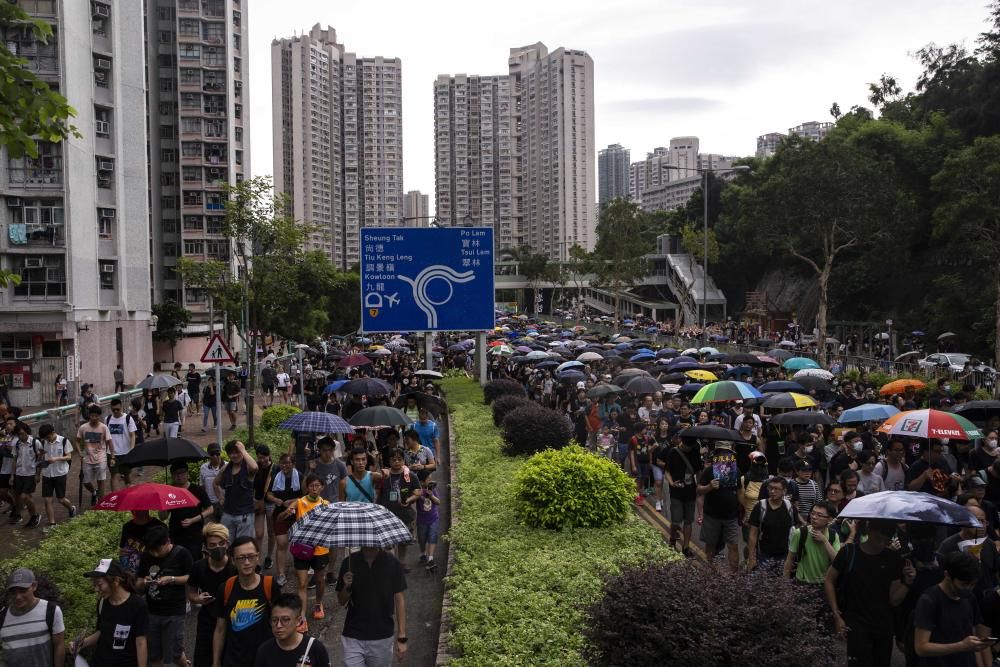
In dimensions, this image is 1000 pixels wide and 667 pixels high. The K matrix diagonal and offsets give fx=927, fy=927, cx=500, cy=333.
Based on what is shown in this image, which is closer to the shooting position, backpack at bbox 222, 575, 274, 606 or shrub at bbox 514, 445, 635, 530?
backpack at bbox 222, 575, 274, 606

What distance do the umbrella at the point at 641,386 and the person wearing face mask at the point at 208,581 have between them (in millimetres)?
12830

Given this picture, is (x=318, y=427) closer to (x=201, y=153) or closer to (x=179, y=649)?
(x=179, y=649)

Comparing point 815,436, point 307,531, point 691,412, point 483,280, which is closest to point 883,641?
point 307,531

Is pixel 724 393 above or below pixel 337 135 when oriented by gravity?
below

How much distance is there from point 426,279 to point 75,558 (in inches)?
656

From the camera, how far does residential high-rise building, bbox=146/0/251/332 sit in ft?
194

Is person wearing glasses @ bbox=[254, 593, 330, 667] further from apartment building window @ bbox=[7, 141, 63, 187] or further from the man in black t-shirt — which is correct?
apartment building window @ bbox=[7, 141, 63, 187]

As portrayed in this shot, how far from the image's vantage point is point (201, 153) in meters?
59.2

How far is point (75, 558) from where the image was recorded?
946cm

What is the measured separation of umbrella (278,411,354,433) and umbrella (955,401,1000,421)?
29.2ft

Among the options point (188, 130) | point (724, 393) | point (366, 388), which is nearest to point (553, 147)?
point (188, 130)

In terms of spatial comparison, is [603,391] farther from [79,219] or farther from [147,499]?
[79,219]

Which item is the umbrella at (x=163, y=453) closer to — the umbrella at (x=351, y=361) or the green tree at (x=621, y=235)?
the umbrella at (x=351, y=361)

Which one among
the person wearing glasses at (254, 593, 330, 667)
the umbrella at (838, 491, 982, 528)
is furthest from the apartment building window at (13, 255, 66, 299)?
the umbrella at (838, 491, 982, 528)
